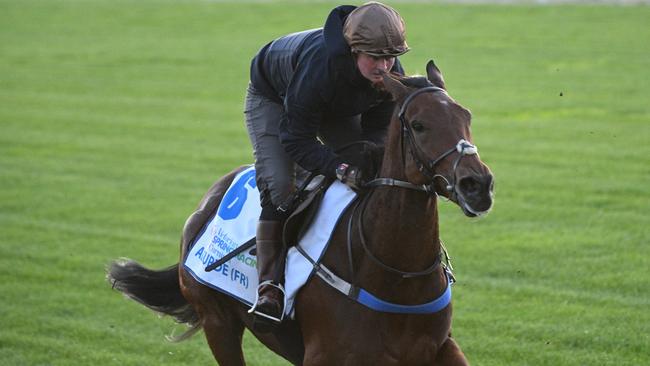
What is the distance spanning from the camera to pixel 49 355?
7703 mm

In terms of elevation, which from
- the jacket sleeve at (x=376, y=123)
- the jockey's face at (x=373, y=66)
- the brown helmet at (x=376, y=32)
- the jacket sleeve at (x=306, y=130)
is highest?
the brown helmet at (x=376, y=32)

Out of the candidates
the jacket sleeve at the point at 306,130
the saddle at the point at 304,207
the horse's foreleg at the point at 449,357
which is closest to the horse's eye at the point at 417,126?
the jacket sleeve at the point at 306,130

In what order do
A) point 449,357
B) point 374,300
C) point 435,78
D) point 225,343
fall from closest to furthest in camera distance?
1. point 435,78
2. point 374,300
3. point 449,357
4. point 225,343

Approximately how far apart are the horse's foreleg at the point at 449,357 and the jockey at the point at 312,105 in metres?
0.81

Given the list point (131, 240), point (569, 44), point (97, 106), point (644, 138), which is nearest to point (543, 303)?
point (131, 240)

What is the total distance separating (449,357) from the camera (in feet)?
16.9

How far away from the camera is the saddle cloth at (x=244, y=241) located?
17.6ft

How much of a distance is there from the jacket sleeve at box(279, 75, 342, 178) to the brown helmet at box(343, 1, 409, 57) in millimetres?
331

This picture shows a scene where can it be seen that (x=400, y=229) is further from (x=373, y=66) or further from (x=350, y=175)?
(x=373, y=66)

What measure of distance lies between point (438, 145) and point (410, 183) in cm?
33

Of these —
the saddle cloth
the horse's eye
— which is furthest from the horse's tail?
the horse's eye

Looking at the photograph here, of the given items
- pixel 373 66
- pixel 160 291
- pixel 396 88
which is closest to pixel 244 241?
pixel 160 291

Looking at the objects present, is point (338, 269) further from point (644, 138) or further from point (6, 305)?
point (644, 138)

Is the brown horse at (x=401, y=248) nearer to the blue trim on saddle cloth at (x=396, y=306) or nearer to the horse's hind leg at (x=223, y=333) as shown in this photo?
the blue trim on saddle cloth at (x=396, y=306)
